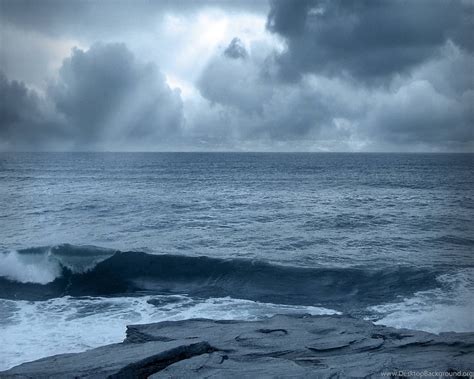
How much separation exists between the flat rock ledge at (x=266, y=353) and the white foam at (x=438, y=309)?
3721mm

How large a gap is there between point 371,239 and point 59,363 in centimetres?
2300

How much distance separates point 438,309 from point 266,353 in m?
9.69

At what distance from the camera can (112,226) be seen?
32.1 metres

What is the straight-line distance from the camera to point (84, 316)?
15289mm

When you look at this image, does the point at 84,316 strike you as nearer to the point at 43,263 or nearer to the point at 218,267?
the point at 218,267

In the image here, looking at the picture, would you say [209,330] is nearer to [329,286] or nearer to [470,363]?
[470,363]

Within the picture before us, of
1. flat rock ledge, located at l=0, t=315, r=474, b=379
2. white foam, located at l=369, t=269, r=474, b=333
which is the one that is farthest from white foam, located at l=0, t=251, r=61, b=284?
white foam, located at l=369, t=269, r=474, b=333

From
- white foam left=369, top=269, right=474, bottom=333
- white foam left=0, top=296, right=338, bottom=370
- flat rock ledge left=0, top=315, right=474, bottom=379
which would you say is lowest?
white foam left=0, top=296, right=338, bottom=370

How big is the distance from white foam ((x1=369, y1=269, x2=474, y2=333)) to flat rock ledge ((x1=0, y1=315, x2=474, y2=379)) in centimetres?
372

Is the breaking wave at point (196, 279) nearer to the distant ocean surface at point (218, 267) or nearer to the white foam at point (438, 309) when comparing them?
the distant ocean surface at point (218, 267)

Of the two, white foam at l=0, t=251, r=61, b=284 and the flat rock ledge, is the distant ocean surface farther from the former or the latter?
the flat rock ledge

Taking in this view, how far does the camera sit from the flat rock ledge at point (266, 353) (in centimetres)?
790

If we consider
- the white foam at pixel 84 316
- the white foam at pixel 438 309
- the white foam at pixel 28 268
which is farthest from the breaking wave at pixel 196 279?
the white foam at pixel 84 316

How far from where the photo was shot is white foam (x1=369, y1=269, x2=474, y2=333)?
46.3ft
